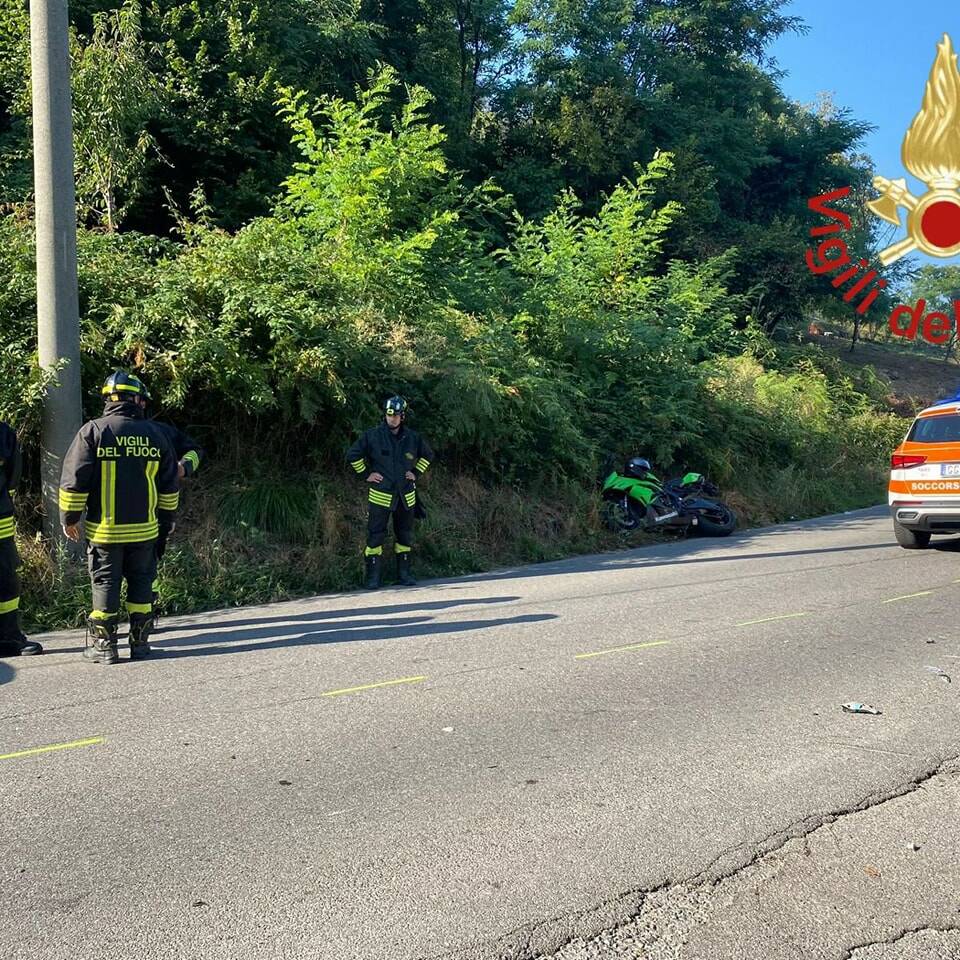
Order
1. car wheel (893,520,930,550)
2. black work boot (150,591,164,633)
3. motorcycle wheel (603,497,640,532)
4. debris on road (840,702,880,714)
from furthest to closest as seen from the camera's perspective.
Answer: motorcycle wheel (603,497,640,532)
car wheel (893,520,930,550)
black work boot (150,591,164,633)
debris on road (840,702,880,714)

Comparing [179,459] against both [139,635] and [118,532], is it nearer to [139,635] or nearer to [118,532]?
[118,532]

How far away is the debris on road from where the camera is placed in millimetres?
5312

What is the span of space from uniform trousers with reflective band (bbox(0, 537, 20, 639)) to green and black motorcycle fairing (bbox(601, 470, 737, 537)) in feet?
26.7

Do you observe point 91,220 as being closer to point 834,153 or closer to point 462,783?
point 462,783

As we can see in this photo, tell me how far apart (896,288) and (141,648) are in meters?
38.3

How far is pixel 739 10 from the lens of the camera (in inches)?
1337

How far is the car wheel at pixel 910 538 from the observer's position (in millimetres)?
11641

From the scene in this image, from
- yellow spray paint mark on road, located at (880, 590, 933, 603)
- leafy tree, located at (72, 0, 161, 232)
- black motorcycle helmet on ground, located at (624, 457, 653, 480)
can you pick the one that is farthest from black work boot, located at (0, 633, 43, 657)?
black motorcycle helmet on ground, located at (624, 457, 653, 480)

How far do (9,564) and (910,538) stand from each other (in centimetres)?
1008

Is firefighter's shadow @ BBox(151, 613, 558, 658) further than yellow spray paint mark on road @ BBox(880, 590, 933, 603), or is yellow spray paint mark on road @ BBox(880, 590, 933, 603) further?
yellow spray paint mark on road @ BBox(880, 590, 933, 603)

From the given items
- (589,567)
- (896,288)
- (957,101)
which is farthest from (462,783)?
(896,288)

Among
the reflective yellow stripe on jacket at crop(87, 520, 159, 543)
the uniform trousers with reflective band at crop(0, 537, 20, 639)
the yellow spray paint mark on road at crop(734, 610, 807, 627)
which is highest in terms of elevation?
the reflective yellow stripe on jacket at crop(87, 520, 159, 543)

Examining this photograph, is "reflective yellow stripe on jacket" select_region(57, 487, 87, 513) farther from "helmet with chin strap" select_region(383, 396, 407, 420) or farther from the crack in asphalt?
the crack in asphalt

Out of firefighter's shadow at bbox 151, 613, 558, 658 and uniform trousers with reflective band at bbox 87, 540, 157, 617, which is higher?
uniform trousers with reflective band at bbox 87, 540, 157, 617
